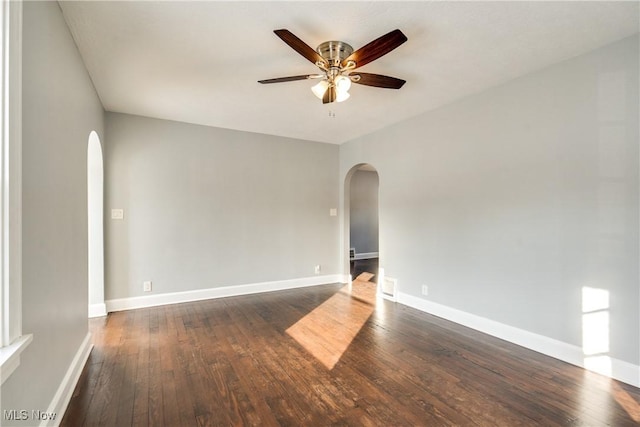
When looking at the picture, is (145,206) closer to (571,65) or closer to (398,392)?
(398,392)

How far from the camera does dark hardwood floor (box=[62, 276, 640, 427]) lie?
1912mm

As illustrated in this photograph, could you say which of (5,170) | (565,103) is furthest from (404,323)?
(5,170)

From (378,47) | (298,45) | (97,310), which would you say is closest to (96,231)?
(97,310)

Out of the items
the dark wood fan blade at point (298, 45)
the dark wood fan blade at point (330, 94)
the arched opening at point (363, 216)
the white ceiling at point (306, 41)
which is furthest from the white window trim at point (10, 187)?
the arched opening at point (363, 216)

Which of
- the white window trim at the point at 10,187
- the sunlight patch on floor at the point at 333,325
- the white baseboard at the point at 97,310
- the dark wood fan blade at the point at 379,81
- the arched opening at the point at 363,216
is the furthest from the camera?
the arched opening at the point at 363,216

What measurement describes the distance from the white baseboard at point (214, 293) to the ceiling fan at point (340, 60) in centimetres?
331

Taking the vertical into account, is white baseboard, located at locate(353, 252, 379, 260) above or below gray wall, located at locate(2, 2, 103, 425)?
below

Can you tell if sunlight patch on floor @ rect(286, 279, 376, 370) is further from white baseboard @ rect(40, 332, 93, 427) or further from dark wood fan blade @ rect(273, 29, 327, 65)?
dark wood fan blade @ rect(273, 29, 327, 65)

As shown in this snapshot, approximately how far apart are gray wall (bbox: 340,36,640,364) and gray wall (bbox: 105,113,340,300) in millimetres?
1884

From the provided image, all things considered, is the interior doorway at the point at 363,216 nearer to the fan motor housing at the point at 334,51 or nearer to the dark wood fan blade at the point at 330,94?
the dark wood fan blade at the point at 330,94

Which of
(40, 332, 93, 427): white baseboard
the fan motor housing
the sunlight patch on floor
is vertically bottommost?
the sunlight patch on floor

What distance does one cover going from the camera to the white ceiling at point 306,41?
1.99 m

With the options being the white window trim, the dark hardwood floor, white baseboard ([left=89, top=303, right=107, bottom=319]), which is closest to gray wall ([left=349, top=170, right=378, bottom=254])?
the dark hardwood floor

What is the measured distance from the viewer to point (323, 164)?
5.58 m
